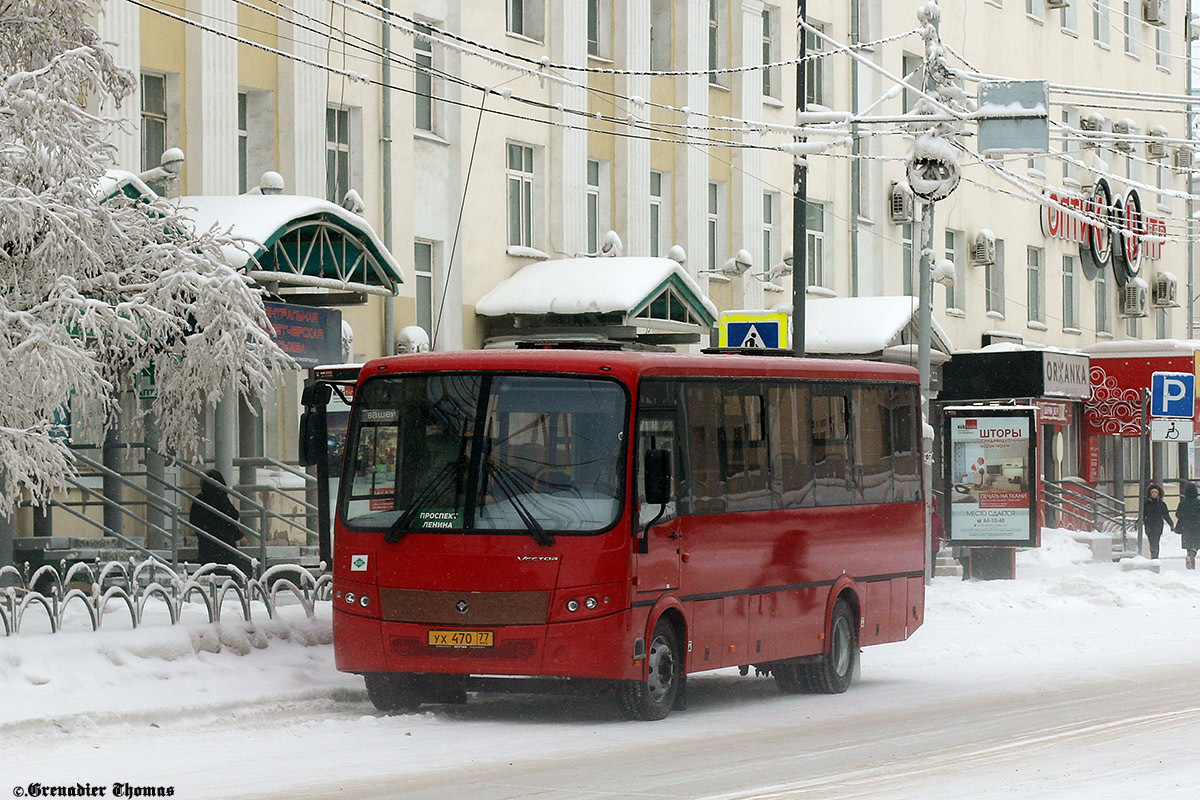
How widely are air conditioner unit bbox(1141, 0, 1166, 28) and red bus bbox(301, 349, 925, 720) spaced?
49393 millimetres

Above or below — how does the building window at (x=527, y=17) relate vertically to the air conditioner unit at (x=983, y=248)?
above

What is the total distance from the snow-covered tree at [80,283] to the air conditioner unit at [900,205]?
29.0m

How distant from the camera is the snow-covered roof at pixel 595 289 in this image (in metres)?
33.1

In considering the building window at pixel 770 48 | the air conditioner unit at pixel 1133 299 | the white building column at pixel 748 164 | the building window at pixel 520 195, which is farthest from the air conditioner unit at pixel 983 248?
the building window at pixel 520 195

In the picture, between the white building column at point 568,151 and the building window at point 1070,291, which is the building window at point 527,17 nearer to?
the white building column at point 568,151

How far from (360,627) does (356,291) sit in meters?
12.3

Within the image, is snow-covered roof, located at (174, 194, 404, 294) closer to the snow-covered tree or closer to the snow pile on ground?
the snow-covered tree

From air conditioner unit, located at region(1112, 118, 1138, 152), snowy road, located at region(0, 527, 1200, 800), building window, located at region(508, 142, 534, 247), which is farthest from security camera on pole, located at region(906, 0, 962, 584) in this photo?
air conditioner unit, located at region(1112, 118, 1138, 152)

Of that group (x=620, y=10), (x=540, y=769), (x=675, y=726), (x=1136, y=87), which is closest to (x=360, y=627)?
(x=675, y=726)

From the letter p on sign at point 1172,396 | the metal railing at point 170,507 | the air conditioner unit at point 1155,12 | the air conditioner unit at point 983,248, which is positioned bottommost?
the metal railing at point 170,507

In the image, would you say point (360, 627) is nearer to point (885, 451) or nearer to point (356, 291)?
point (885, 451)

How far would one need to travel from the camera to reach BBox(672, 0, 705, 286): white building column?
129ft

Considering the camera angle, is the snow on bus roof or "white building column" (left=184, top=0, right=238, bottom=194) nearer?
"white building column" (left=184, top=0, right=238, bottom=194)

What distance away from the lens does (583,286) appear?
33750mm
